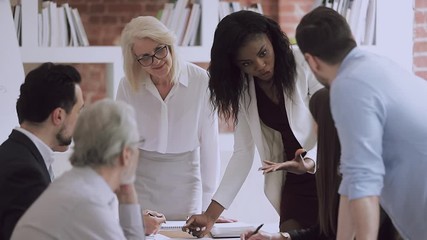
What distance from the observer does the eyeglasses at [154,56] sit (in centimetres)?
328

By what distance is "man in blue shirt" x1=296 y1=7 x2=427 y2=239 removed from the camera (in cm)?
201

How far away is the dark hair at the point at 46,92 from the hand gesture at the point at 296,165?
0.68 meters

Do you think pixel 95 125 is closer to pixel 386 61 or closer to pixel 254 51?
pixel 386 61

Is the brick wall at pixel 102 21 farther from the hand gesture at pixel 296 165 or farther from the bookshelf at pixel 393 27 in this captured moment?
the hand gesture at pixel 296 165

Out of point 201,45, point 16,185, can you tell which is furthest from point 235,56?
point 201,45

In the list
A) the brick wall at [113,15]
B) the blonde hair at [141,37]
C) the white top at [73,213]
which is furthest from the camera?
the brick wall at [113,15]

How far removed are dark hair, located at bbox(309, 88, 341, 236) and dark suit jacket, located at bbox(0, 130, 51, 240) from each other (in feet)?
2.66

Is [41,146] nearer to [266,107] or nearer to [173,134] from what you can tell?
[266,107]

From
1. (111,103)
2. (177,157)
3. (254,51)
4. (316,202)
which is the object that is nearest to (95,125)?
(111,103)

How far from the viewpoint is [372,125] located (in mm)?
1999

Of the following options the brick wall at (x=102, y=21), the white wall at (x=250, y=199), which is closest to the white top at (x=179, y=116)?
the white wall at (x=250, y=199)

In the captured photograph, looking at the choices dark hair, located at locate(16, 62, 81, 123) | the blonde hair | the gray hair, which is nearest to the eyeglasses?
the blonde hair

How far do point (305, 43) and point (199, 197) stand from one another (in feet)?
5.21

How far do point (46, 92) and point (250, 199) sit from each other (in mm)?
2532
